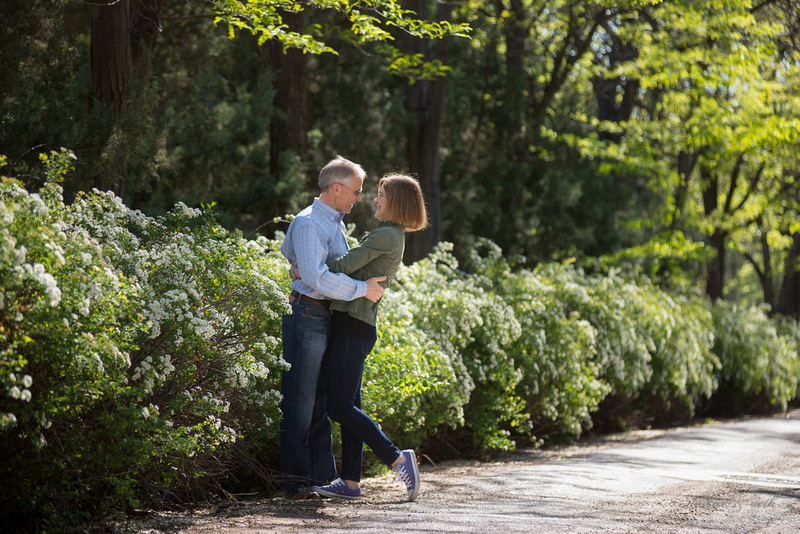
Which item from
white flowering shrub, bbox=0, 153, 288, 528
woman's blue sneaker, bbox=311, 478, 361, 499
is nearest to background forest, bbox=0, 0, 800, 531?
white flowering shrub, bbox=0, 153, 288, 528

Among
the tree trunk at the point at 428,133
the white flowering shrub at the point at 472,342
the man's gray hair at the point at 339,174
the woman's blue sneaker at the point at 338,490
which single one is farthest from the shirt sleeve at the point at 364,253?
the tree trunk at the point at 428,133

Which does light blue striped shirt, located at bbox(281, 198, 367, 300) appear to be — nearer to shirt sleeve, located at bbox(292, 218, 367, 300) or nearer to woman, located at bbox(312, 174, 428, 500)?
shirt sleeve, located at bbox(292, 218, 367, 300)

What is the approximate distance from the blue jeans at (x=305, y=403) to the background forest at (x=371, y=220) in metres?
0.13

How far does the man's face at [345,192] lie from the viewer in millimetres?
5184

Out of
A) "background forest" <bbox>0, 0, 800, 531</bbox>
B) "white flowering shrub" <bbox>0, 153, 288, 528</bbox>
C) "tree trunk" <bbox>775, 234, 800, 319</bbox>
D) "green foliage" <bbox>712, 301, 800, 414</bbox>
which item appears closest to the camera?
"white flowering shrub" <bbox>0, 153, 288, 528</bbox>

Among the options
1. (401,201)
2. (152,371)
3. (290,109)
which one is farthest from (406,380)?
(290,109)

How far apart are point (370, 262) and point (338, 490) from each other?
1433mm

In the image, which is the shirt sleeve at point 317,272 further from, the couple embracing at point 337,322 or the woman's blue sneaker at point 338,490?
the woman's blue sneaker at point 338,490

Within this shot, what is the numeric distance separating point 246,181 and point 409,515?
7937mm

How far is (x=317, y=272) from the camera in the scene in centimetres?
489

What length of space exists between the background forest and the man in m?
0.14

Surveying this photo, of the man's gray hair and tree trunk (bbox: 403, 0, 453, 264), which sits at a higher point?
tree trunk (bbox: 403, 0, 453, 264)

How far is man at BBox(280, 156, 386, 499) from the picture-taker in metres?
4.95

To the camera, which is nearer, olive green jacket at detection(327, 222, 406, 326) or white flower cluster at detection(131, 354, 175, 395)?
white flower cluster at detection(131, 354, 175, 395)
